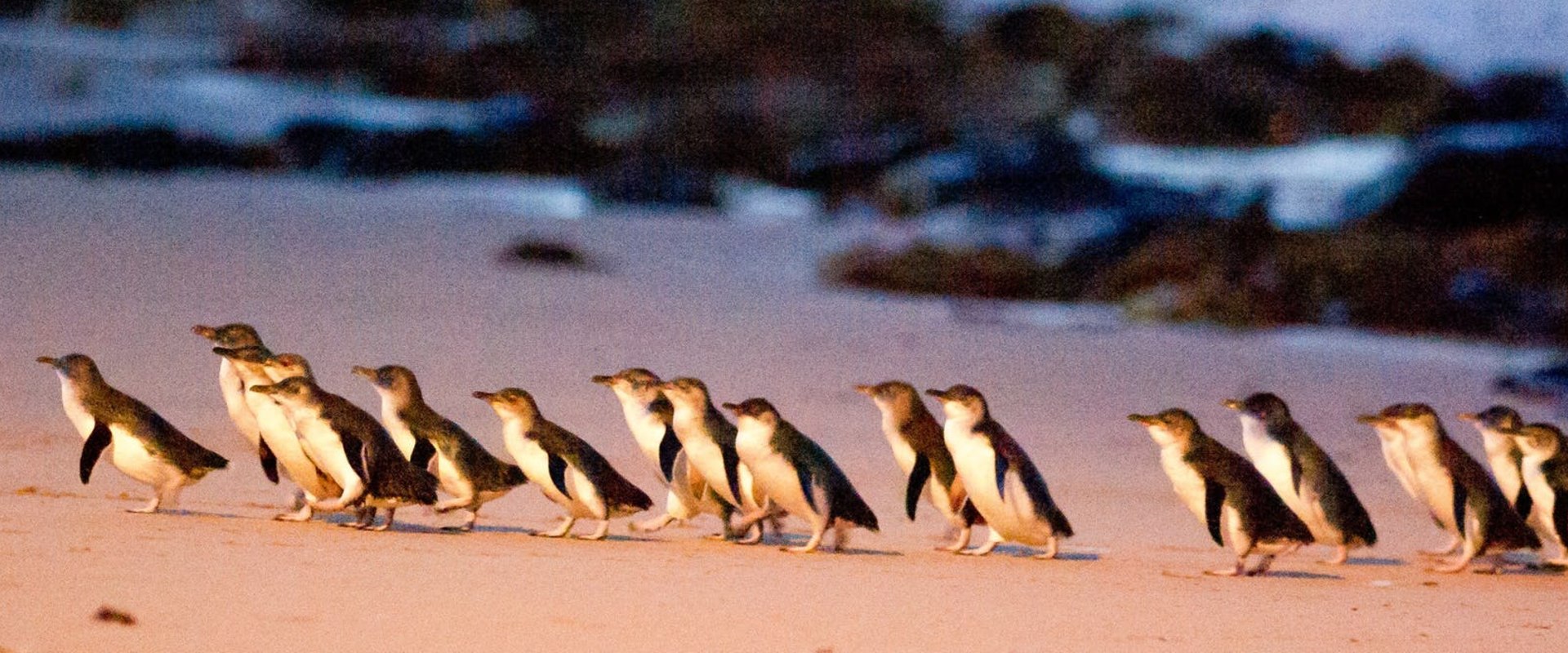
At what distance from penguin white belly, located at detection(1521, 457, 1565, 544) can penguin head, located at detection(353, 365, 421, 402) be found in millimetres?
4090

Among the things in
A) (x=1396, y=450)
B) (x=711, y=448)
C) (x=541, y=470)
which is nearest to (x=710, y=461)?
(x=711, y=448)

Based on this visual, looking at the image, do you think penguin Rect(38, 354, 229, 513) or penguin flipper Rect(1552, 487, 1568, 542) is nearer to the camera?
penguin Rect(38, 354, 229, 513)

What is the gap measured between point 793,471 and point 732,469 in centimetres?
33

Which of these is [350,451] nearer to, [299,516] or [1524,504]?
[299,516]

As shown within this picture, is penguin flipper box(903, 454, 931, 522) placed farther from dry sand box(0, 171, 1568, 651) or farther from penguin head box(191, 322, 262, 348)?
penguin head box(191, 322, 262, 348)

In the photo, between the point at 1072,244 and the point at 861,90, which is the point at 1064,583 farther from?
the point at 861,90

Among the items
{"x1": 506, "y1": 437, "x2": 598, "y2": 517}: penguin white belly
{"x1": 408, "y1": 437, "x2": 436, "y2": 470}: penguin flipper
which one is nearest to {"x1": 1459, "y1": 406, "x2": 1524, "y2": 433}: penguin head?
{"x1": 506, "y1": 437, "x2": 598, "y2": 517}: penguin white belly

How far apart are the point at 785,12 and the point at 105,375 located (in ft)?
96.7

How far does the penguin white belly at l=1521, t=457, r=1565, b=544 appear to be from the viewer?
26.5 ft

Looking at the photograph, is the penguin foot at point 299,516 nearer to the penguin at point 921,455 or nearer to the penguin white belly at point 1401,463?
the penguin at point 921,455

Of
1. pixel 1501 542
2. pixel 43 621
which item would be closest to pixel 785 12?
pixel 1501 542

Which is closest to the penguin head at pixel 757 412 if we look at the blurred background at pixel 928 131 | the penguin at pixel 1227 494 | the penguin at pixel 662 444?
the penguin at pixel 662 444

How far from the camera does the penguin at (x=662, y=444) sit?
7.70 m

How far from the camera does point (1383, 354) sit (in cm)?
A: 1706
